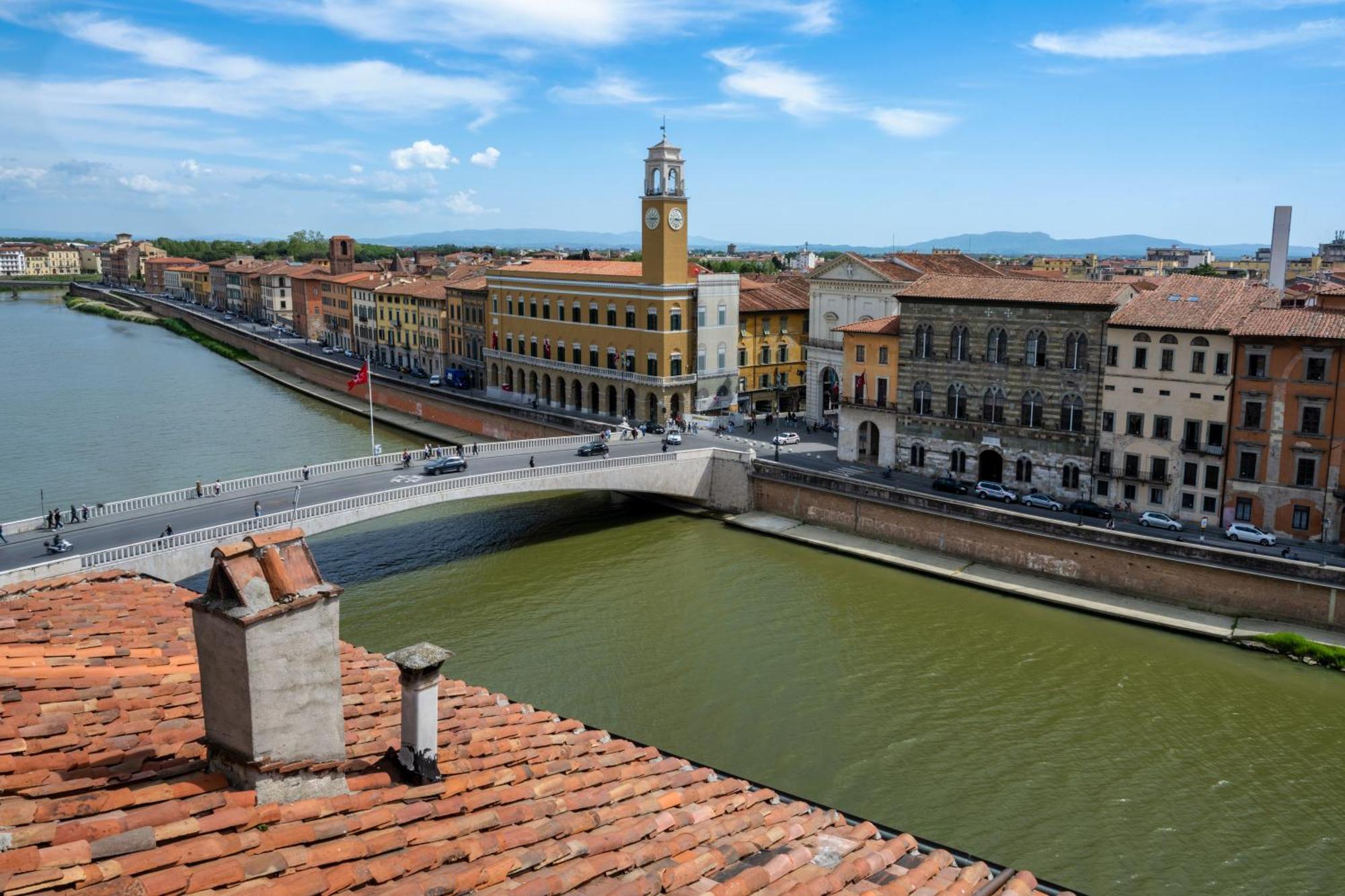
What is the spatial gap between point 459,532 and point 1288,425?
2998cm

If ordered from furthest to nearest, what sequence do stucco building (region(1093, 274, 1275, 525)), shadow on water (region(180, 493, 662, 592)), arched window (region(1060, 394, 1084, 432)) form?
arched window (region(1060, 394, 1084, 432))
stucco building (region(1093, 274, 1275, 525))
shadow on water (region(180, 493, 662, 592))

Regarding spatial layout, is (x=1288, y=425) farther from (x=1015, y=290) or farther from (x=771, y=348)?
(x=771, y=348)

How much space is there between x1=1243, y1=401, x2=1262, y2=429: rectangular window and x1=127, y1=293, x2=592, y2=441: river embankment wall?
31.4 meters

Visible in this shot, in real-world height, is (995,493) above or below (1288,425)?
below

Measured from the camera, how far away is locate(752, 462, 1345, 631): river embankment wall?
1246 inches

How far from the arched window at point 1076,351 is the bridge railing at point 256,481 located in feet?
73.1

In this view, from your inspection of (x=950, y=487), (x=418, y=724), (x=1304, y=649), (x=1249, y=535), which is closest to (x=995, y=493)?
(x=950, y=487)

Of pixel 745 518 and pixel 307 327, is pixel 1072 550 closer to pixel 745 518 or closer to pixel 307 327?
pixel 745 518

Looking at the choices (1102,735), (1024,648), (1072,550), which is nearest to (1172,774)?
(1102,735)

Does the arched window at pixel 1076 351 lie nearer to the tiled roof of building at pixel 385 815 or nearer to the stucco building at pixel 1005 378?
the stucco building at pixel 1005 378

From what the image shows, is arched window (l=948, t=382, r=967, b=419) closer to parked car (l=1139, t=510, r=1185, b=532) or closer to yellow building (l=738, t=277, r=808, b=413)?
parked car (l=1139, t=510, r=1185, b=532)

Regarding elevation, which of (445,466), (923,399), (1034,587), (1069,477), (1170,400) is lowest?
(1034,587)

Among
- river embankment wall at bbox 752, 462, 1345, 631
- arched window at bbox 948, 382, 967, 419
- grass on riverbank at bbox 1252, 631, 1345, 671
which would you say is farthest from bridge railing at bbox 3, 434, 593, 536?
grass on riverbank at bbox 1252, 631, 1345, 671

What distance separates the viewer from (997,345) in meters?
43.3
